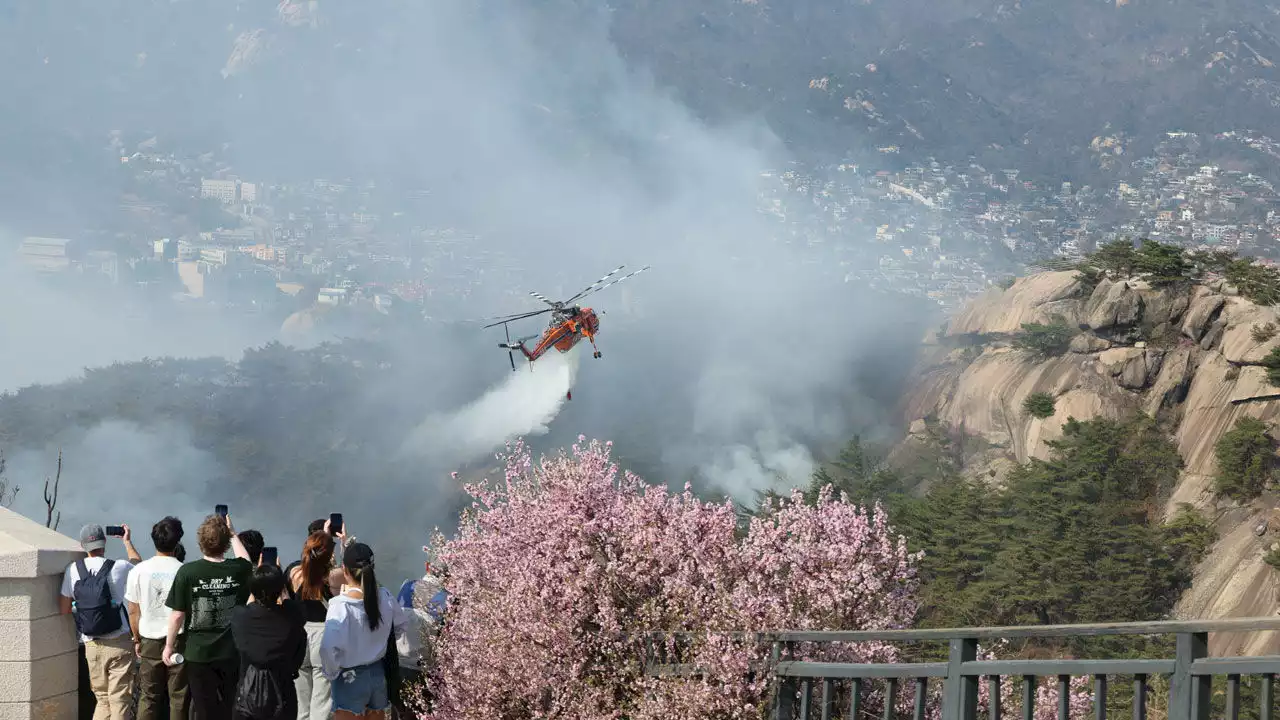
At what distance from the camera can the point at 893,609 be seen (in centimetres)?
1210

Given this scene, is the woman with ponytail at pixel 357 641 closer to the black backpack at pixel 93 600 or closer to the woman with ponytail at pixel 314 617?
the woman with ponytail at pixel 314 617

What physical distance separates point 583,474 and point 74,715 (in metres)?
4.80

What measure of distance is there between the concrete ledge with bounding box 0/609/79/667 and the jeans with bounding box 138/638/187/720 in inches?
23.4

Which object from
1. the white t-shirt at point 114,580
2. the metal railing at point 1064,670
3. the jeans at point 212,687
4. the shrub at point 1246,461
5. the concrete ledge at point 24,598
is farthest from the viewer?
the shrub at point 1246,461

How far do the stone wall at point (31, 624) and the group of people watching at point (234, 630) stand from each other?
174 mm

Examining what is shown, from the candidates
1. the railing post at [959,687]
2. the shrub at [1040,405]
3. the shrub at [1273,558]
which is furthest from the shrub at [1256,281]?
the railing post at [959,687]

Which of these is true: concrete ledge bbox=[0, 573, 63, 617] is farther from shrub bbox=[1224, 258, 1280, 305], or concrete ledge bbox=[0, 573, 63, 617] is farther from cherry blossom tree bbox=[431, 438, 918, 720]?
shrub bbox=[1224, 258, 1280, 305]

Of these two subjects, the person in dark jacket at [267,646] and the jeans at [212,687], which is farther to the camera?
the jeans at [212,687]

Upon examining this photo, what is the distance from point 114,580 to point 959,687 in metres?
6.96

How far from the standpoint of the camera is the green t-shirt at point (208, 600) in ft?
32.7

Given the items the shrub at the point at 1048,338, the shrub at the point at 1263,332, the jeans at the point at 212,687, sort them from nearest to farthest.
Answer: the jeans at the point at 212,687 < the shrub at the point at 1263,332 < the shrub at the point at 1048,338

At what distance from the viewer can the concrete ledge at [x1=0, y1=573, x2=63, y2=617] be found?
33.1 feet

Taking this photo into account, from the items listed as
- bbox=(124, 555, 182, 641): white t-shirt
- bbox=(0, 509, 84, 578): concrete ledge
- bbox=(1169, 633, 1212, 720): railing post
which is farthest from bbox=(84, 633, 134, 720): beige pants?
bbox=(1169, 633, 1212, 720): railing post

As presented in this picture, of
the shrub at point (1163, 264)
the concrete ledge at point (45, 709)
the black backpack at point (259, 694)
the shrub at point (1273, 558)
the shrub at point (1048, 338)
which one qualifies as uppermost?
the shrub at point (1163, 264)
